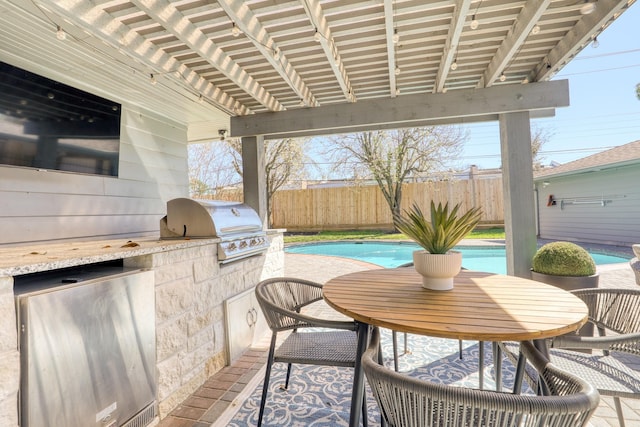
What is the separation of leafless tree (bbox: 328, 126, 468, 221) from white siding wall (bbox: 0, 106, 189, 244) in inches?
312

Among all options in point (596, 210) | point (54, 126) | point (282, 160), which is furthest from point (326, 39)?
point (596, 210)

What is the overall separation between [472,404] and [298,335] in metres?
1.33

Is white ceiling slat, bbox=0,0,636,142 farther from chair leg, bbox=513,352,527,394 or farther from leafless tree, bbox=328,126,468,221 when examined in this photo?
leafless tree, bbox=328,126,468,221

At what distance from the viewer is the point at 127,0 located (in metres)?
2.05

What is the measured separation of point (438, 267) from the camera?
1.64 meters

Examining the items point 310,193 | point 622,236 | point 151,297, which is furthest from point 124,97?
point 622,236

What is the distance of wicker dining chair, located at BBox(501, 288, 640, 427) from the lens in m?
1.33

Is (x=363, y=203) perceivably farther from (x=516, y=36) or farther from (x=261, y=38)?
(x=261, y=38)

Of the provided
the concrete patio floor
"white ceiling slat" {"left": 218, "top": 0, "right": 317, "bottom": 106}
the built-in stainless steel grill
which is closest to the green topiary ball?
the concrete patio floor

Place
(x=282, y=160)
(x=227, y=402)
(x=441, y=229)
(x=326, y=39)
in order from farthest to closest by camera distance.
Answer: (x=282, y=160) → (x=326, y=39) → (x=227, y=402) → (x=441, y=229)

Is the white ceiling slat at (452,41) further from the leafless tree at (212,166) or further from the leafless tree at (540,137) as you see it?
the leafless tree at (540,137)

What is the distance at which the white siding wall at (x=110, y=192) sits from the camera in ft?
9.09

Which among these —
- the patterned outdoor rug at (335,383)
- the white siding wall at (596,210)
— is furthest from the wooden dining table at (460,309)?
the white siding wall at (596,210)

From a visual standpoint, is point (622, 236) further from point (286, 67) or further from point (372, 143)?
point (286, 67)
